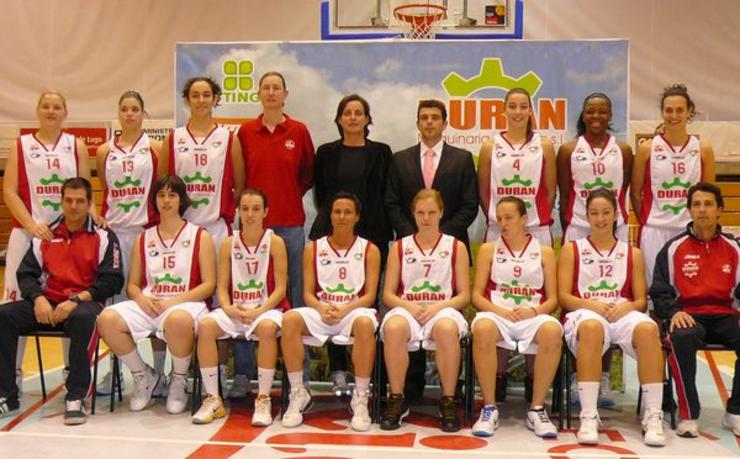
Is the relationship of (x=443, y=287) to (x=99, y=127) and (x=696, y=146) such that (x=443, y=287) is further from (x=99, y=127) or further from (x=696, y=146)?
(x=99, y=127)

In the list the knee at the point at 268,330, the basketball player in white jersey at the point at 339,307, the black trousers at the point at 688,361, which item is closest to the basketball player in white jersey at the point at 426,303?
the basketball player in white jersey at the point at 339,307

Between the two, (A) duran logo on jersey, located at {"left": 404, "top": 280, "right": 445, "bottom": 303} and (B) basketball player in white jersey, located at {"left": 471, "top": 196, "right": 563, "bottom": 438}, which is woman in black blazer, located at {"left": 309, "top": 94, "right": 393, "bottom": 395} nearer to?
(A) duran logo on jersey, located at {"left": 404, "top": 280, "right": 445, "bottom": 303}

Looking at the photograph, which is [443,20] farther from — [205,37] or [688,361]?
[205,37]

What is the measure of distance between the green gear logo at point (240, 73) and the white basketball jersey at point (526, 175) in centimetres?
189

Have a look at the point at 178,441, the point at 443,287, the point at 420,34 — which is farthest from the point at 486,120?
the point at 178,441

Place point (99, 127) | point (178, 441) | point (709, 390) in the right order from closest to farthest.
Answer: point (178, 441), point (709, 390), point (99, 127)

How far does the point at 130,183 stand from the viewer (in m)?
5.12

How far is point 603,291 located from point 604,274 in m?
0.09

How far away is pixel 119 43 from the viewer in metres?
12.1

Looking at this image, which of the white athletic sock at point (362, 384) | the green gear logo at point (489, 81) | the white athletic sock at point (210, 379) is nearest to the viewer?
the white athletic sock at point (362, 384)

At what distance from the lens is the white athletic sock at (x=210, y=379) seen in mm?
4613

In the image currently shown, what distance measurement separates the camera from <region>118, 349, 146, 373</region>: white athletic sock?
472 cm

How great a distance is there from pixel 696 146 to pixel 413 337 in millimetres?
2091

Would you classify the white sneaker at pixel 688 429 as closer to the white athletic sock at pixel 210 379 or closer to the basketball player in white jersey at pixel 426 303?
the basketball player in white jersey at pixel 426 303
